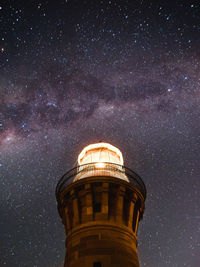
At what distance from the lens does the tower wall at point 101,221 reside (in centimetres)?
1345

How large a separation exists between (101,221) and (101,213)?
1.27 feet

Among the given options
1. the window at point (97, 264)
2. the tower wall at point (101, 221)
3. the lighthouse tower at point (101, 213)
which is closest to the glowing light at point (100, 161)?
the lighthouse tower at point (101, 213)

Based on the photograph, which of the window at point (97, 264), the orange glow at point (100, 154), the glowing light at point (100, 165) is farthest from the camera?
the orange glow at point (100, 154)

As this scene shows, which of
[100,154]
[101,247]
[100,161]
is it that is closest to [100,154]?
[100,154]

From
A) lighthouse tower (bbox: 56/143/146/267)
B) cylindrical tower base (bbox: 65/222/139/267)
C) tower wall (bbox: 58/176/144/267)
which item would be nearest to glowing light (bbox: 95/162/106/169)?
lighthouse tower (bbox: 56/143/146/267)

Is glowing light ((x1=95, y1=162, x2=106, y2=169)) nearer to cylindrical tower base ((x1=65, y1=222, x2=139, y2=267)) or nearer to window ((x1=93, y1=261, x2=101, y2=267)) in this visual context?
cylindrical tower base ((x1=65, y1=222, x2=139, y2=267))

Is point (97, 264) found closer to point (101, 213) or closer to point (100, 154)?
point (101, 213)

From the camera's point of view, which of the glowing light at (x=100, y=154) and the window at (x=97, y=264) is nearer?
the window at (x=97, y=264)

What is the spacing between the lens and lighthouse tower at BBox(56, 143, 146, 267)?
13.5m

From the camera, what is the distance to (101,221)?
1410cm

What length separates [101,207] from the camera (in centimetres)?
1448

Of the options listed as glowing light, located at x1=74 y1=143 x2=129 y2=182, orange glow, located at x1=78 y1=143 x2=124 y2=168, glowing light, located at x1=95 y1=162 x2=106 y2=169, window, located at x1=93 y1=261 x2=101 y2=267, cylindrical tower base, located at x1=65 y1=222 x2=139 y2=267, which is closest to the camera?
window, located at x1=93 y1=261 x2=101 y2=267

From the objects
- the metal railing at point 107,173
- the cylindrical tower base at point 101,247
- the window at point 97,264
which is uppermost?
the metal railing at point 107,173

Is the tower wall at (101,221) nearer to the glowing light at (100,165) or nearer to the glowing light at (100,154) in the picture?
the glowing light at (100,165)
